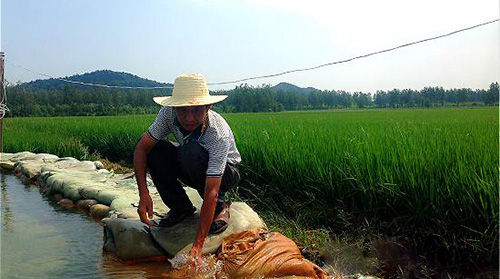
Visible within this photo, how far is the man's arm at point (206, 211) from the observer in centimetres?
278

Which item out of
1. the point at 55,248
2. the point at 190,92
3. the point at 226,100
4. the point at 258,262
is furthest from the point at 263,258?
the point at 226,100

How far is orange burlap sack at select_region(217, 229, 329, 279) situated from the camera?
108 inches

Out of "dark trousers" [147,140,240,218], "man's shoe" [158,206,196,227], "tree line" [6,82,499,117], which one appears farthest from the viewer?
"tree line" [6,82,499,117]

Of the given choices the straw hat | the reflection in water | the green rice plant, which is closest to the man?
the straw hat

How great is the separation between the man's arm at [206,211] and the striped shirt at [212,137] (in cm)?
5

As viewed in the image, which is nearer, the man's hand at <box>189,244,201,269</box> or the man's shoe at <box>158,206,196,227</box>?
the man's hand at <box>189,244,201,269</box>

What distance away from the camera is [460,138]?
13.4 feet

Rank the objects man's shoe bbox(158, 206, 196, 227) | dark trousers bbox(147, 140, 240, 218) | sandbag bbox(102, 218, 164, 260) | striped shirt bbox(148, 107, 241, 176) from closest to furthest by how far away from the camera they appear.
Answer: striped shirt bbox(148, 107, 241, 176), dark trousers bbox(147, 140, 240, 218), sandbag bbox(102, 218, 164, 260), man's shoe bbox(158, 206, 196, 227)

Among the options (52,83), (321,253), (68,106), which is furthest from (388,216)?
(52,83)

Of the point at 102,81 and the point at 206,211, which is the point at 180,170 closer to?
the point at 206,211

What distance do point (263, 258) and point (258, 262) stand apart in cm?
4

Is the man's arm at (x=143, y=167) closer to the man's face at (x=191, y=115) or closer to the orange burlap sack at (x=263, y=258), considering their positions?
the man's face at (x=191, y=115)

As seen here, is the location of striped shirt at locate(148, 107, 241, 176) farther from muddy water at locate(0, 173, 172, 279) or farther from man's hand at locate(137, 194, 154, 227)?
muddy water at locate(0, 173, 172, 279)

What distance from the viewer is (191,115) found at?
289cm
